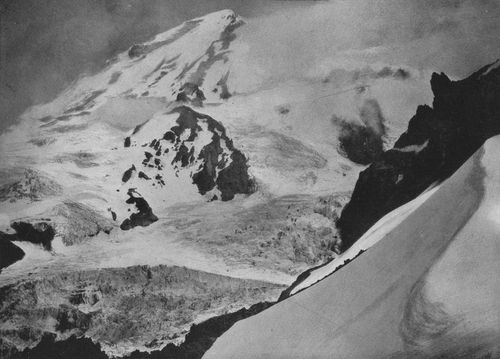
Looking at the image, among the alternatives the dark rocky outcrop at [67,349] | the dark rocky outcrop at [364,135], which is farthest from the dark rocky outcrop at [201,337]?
the dark rocky outcrop at [364,135]

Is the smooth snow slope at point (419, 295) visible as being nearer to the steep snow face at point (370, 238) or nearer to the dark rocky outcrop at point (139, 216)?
the steep snow face at point (370, 238)

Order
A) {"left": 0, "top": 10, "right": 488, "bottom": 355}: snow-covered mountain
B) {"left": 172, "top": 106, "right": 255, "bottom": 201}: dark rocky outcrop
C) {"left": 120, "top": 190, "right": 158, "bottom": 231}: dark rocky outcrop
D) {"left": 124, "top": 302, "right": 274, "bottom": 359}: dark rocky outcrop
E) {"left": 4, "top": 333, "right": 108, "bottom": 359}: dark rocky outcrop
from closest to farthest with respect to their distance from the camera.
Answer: {"left": 124, "top": 302, "right": 274, "bottom": 359}: dark rocky outcrop → {"left": 4, "top": 333, "right": 108, "bottom": 359}: dark rocky outcrop → {"left": 0, "top": 10, "right": 488, "bottom": 355}: snow-covered mountain → {"left": 120, "top": 190, "right": 158, "bottom": 231}: dark rocky outcrop → {"left": 172, "top": 106, "right": 255, "bottom": 201}: dark rocky outcrop

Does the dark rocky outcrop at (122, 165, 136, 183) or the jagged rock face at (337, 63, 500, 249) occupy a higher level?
the jagged rock face at (337, 63, 500, 249)

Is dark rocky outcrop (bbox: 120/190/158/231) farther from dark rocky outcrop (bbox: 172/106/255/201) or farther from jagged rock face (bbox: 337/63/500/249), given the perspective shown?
jagged rock face (bbox: 337/63/500/249)

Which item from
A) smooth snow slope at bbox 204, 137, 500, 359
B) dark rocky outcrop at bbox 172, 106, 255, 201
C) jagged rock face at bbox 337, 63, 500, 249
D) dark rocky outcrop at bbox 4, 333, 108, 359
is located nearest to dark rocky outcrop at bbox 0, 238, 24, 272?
dark rocky outcrop at bbox 4, 333, 108, 359

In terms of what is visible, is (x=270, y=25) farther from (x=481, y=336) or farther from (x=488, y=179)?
(x=481, y=336)

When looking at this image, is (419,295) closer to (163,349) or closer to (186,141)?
(163,349)

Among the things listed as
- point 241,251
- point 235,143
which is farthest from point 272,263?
point 235,143
